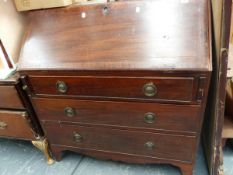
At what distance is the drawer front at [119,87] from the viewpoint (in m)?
0.96

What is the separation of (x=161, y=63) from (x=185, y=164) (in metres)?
0.60

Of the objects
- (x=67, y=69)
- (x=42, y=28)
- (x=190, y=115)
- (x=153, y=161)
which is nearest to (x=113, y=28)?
(x=67, y=69)

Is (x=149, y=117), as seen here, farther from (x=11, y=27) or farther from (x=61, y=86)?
(x=11, y=27)

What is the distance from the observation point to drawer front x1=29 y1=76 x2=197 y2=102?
3.16 feet

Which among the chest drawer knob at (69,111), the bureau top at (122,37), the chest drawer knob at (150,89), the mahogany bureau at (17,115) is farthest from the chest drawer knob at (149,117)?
the mahogany bureau at (17,115)

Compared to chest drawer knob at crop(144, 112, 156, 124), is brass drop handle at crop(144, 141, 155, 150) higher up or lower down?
lower down

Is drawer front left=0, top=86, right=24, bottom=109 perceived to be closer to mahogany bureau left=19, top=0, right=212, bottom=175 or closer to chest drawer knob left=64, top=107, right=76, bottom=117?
mahogany bureau left=19, top=0, right=212, bottom=175

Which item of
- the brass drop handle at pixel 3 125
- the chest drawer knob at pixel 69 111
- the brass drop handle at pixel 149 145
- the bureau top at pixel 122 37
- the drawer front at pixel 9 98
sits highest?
the bureau top at pixel 122 37

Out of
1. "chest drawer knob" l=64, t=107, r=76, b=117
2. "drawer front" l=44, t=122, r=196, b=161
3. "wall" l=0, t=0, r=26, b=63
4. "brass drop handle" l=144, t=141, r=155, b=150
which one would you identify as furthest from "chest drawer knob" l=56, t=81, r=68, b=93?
"brass drop handle" l=144, t=141, r=155, b=150

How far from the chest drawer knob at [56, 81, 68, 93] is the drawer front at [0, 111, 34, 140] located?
1.15ft

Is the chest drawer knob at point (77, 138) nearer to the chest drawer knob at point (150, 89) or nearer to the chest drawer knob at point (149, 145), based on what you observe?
the chest drawer knob at point (149, 145)

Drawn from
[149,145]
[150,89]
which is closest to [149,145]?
[149,145]

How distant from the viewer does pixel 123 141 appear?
1240mm

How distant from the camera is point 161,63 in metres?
0.93
